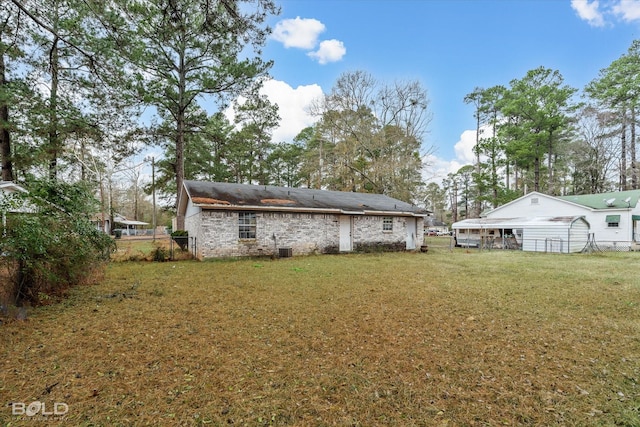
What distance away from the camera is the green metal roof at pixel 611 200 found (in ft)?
55.5

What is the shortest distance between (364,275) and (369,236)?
6.93m

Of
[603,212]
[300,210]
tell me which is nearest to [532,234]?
[603,212]

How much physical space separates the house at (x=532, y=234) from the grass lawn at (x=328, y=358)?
11.8 m

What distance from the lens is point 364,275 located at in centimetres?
849

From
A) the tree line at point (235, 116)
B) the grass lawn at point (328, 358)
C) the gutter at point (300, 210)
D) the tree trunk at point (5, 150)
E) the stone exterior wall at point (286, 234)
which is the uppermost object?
the tree line at point (235, 116)

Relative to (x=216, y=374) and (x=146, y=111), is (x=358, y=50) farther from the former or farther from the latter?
(x=216, y=374)

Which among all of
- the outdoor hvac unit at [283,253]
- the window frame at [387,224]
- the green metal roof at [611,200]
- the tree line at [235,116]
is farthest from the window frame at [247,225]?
the green metal roof at [611,200]

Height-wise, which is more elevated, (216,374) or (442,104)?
(442,104)

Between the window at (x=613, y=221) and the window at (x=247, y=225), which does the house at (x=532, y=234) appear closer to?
the window at (x=613, y=221)

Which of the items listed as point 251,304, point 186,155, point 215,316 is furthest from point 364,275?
point 186,155

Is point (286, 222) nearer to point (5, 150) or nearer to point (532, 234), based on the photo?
point (5, 150)

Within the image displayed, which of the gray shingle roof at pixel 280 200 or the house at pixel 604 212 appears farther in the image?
the house at pixel 604 212

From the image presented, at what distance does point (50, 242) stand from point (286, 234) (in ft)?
A: 29.4

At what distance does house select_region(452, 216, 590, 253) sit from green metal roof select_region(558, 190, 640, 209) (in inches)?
77.1
